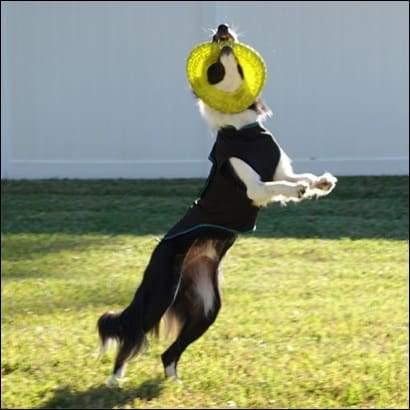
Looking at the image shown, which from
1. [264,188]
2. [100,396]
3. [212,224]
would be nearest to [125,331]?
[100,396]

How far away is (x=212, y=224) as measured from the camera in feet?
14.6

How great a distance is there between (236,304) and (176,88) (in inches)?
283

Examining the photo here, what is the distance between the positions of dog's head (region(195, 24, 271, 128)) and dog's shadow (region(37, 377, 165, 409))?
4.59 feet

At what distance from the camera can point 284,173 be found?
427 cm

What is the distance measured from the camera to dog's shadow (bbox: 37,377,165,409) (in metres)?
4.65

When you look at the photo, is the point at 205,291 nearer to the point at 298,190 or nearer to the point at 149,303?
the point at 149,303

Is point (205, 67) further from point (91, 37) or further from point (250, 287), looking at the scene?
point (91, 37)

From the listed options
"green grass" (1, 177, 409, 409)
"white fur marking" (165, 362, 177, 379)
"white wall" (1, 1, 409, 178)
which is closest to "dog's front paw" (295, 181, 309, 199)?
"green grass" (1, 177, 409, 409)

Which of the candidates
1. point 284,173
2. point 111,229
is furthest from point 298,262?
point 284,173

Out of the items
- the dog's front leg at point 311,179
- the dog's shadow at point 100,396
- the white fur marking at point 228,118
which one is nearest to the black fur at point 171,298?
the dog's shadow at point 100,396

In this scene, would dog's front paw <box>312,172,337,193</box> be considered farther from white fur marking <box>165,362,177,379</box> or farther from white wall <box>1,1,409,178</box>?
white wall <box>1,1,409,178</box>

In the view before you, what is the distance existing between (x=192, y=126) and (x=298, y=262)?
553cm

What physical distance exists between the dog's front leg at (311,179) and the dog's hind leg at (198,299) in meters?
0.65

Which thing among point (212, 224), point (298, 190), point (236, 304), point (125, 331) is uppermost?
point (298, 190)
